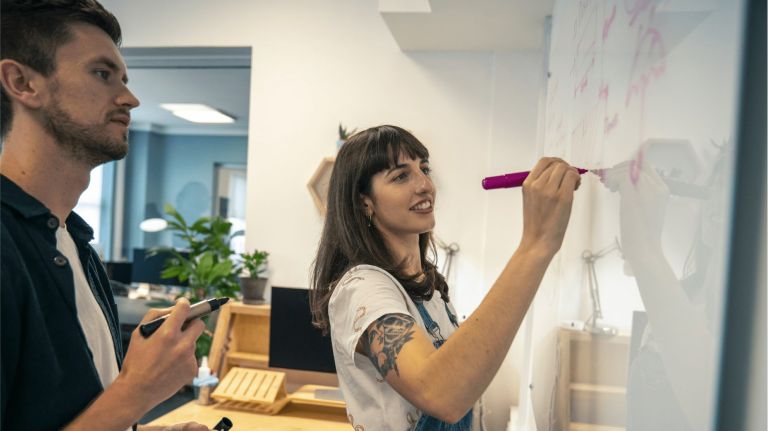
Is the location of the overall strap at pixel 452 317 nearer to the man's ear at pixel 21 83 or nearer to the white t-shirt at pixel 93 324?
the white t-shirt at pixel 93 324

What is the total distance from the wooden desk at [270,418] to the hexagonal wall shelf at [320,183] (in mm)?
799

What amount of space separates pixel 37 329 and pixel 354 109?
1948 millimetres

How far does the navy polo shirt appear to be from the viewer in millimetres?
651

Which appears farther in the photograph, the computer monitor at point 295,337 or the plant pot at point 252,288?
the plant pot at point 252,288

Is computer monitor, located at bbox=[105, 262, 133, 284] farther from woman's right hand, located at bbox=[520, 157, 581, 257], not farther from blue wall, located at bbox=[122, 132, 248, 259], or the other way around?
woman's right hand, located at bbox=[520, 157, 581, 257]

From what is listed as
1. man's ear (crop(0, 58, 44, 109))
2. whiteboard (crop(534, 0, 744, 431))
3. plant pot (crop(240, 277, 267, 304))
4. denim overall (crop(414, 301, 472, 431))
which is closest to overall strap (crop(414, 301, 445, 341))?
denim overall (crop(414, 301, 472, 431))

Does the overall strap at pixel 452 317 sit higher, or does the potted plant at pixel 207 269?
the overall strap at pixel 452 317

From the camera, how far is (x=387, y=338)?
0.74 m

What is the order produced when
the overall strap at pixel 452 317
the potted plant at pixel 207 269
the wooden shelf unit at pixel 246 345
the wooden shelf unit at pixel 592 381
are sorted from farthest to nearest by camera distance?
the potted plant at pixel 207 269, the wooden shelf unit at pixel 246 345, the overall strap at pixel 452 317, the wooden shelf unit at pixel 592 381

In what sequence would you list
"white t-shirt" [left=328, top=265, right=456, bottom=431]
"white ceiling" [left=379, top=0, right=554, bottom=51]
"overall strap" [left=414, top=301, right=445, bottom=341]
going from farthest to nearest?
"white ceiling" [left=379, top=0, right=554, bottom=51] < "overall strap" [left=414, top=301, right=445, bottom=341] < "white t-shirt" [left=328, top=265, right=456, bottom=431]

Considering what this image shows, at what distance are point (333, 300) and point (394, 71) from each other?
5.78 ft

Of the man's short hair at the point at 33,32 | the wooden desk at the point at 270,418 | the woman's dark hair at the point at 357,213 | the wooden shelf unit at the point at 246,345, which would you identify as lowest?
the wooden desk at the point at 270,418

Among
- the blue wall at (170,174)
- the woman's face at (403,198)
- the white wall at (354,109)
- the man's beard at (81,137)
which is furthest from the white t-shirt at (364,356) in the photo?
the blue wall at (170,174)

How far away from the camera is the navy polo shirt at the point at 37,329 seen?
65cm
